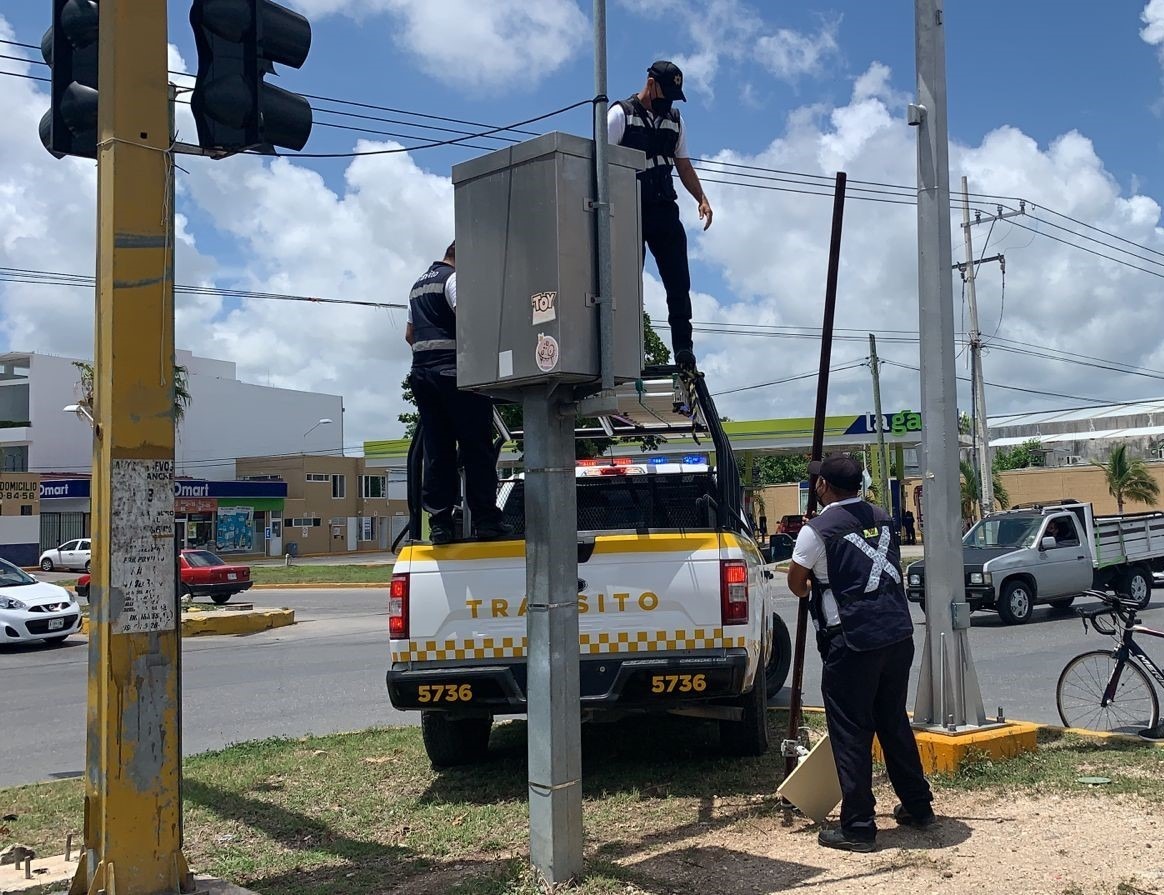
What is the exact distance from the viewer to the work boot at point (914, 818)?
16.7 ft

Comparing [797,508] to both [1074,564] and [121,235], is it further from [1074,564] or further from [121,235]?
[121,235]

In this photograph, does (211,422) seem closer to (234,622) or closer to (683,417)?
(234,622)

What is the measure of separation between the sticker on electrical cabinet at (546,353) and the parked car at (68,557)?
45043mm

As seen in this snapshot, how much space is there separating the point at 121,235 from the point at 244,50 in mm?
1084

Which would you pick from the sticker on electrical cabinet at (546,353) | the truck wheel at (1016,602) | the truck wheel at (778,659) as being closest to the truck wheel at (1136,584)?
the truck wheel at (1016,602)

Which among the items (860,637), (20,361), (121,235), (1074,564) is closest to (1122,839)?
(860,637)

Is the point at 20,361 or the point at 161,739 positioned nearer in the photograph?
the point at 161,739

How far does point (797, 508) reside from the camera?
2282 inches

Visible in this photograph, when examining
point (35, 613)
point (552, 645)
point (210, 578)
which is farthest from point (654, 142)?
point (210, 578)

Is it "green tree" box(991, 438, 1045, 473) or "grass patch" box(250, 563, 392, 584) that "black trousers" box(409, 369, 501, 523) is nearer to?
"grass patch" box(250, 563, 392, 584)

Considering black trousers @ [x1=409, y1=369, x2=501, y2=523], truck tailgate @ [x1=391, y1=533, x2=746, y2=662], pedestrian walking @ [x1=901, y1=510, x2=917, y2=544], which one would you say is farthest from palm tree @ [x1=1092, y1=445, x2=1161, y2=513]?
black trousers @ [x1=409, y1=369, x2=501, y2=523]

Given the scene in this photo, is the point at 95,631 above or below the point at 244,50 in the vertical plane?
below

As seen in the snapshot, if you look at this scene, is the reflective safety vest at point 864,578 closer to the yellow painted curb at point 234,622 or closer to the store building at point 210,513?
the yellow painted curb at point 234,622

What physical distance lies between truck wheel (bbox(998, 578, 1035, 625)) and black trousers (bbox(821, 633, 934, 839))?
12.0 meters
